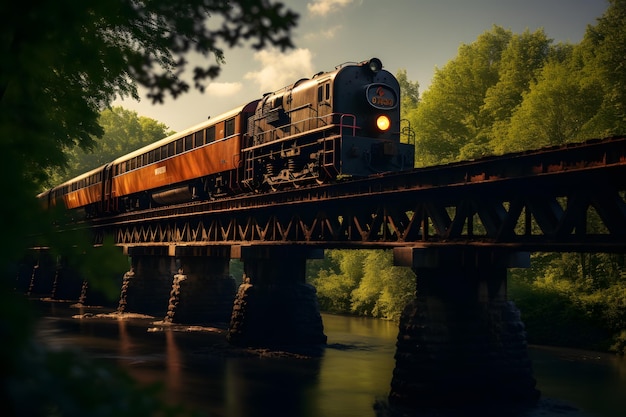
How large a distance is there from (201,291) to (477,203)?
2249 cm

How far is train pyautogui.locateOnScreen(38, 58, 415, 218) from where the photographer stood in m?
22.2

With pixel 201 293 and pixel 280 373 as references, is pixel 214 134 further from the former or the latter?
pixel 280 373

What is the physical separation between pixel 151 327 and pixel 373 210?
63.1 ft

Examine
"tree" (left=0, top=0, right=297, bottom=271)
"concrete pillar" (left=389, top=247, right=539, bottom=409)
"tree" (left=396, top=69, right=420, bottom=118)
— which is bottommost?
"concrete pillar" (left=389, top=247, right=539, bottom=409)

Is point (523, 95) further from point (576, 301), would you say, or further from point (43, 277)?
point (43, 277)

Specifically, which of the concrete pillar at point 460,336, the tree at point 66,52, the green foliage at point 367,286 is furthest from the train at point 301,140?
the green foliage at point 367,286

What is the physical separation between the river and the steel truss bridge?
4.29m

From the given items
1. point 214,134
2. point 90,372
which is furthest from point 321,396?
point 90,372

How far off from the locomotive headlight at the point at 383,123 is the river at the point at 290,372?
329 inches

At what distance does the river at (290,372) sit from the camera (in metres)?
17.9

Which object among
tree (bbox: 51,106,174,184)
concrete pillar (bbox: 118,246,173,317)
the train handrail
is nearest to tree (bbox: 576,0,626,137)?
the train handrail

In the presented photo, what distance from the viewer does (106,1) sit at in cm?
304

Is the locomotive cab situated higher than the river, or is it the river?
the locomotive cab

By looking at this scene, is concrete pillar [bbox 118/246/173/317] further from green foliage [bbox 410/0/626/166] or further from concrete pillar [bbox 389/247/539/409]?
concrete pillar [bbox 389/247/539/409]
